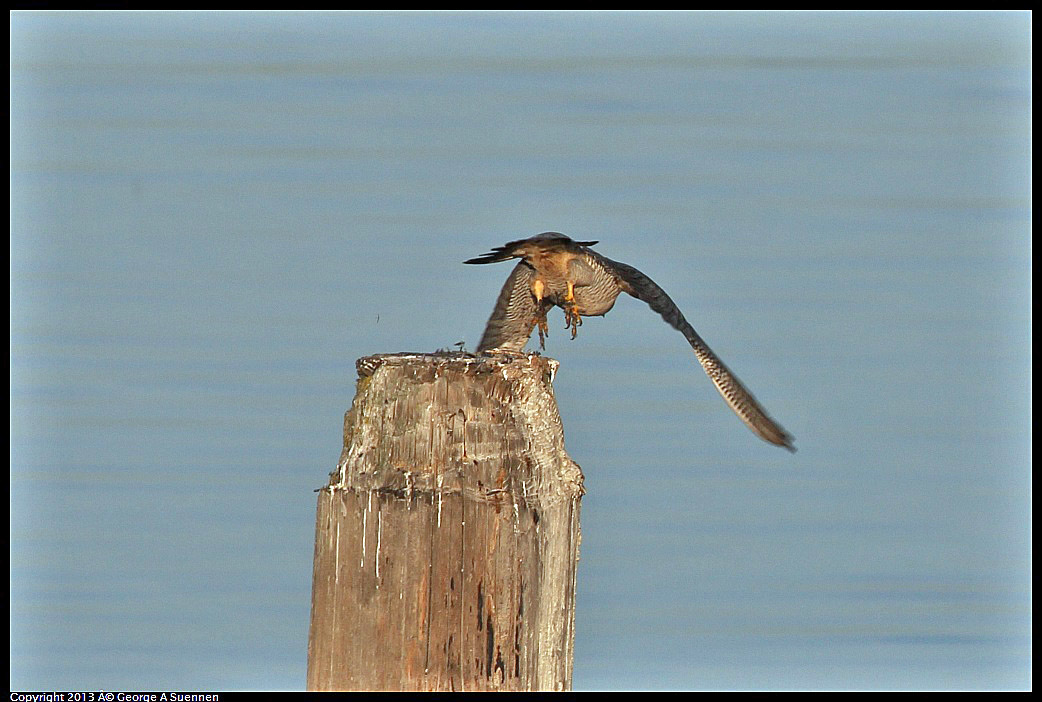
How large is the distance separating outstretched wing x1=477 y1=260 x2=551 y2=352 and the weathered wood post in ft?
11.0

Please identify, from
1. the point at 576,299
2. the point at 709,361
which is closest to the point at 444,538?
the point at 709,361

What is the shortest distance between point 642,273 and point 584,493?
3.30 meters

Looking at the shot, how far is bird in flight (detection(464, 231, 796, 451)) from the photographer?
19.3ft

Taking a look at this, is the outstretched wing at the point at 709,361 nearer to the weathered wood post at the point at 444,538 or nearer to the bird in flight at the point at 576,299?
the bird in flight at the point at 576,299

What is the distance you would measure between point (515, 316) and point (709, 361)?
1.07 metres

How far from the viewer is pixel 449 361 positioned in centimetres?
308

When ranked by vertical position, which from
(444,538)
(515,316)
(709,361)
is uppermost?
(515,316)

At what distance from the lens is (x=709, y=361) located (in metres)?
6.18

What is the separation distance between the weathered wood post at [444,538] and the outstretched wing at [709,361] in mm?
2744

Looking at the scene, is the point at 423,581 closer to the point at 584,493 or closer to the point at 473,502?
the point at 473,502

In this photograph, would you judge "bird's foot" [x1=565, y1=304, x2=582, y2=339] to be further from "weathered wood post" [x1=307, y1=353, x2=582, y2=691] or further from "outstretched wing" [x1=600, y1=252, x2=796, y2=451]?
"weathered wood post" [x1=307, y1=353, x2=582, y2=691]

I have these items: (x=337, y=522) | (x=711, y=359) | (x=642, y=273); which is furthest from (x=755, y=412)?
(x=337, y=522)

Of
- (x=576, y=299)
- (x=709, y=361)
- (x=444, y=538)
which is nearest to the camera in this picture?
(x=444, y=538)

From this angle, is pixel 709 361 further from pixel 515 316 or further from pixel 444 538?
pixel 444 538
